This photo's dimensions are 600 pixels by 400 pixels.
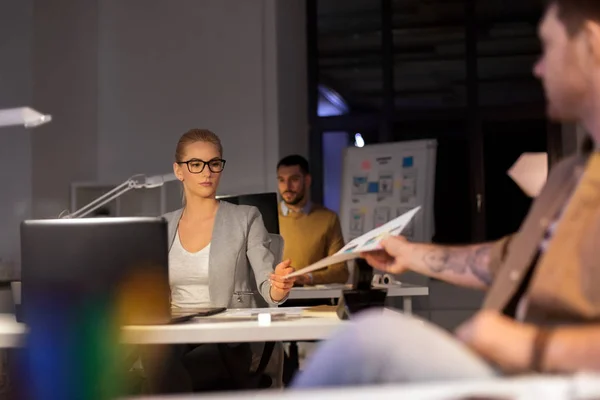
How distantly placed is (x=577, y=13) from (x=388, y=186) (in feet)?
19.4

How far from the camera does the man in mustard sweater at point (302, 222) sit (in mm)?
5785

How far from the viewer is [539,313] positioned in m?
1.32

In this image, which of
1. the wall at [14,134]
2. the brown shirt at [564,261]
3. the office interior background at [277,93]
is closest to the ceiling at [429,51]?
the office interior background at [277,93]

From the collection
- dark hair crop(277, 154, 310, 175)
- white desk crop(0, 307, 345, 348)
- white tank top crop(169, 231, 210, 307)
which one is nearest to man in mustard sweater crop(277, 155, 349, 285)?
dark hair crop(277, 154, 310, 175)

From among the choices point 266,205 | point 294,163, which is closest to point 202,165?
point 266,205

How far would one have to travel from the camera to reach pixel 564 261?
50.4 inches

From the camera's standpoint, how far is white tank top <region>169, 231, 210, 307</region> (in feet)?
10.0

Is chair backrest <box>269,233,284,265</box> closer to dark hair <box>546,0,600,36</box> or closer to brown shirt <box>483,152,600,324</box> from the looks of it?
brown shirt <box>483,152,600,324</box>

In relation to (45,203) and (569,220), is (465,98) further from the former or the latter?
(569,220)

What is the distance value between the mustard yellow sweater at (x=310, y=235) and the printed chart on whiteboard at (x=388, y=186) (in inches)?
42.9

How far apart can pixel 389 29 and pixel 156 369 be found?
20.6ft

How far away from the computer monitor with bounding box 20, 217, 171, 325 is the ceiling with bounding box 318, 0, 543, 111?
632 centimetres

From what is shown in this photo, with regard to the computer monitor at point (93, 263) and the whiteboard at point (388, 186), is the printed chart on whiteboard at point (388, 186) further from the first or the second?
the computer monitor at point (93, 263)

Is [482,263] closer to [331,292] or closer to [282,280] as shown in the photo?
[282,280]
